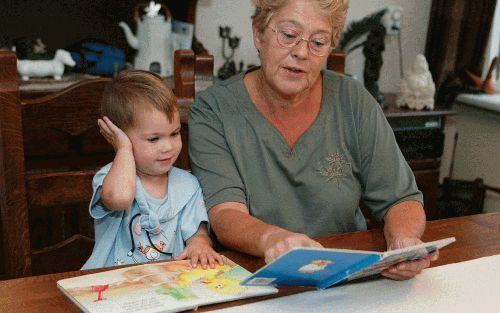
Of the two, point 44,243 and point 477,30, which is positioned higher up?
point 477,30

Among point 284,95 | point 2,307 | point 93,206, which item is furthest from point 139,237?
point 284,95

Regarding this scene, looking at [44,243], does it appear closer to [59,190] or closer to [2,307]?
[59,190]

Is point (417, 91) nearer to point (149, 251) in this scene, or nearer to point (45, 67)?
point (45, 67)

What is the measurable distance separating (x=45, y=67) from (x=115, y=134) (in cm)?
141

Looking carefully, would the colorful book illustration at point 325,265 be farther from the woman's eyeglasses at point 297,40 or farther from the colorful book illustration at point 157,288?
the woman's eyeglasses at point 297,40

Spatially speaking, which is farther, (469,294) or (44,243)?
(44,243)

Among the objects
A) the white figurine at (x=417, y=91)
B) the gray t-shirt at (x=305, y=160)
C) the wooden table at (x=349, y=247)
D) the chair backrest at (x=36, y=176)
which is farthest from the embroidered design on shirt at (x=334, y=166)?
the white figurine at (x=417, y=91)

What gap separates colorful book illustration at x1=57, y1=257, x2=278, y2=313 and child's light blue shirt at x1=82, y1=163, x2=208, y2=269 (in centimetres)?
14

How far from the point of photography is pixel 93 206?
1316mm

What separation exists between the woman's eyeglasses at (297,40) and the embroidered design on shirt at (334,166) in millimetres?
242

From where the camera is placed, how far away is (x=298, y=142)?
1563 millimetres

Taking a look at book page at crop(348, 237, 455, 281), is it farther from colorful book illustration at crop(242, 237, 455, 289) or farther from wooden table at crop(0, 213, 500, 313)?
wooden table at crop(0, 213, 500, 313)

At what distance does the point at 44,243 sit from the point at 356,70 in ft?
6.15

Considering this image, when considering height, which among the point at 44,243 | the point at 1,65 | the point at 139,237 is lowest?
the point at 44,243
